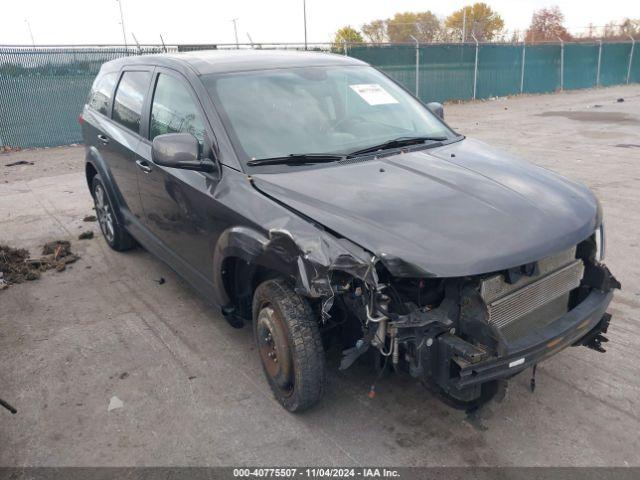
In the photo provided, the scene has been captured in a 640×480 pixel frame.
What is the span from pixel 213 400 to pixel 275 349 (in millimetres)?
563

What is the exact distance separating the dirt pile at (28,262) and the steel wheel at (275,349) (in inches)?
121

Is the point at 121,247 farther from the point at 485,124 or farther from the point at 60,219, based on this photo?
the point at 485,124

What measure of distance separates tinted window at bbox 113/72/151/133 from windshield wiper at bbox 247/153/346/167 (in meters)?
1.66

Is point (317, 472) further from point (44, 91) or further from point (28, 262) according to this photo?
point (44, 91)

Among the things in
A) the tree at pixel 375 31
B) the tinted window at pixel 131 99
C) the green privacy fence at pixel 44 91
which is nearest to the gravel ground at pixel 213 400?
the tinted window at pixel 131 99

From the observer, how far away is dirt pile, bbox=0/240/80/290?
5035 mm

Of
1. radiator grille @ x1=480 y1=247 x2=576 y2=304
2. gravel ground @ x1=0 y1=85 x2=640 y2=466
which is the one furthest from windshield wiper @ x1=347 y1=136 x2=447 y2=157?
gravel ground @ x1=0 y1=85 x2=640 y2=466

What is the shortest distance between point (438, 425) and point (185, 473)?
1.33 meters

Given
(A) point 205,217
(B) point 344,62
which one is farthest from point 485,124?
(A) point 205,217

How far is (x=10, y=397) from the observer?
10.7 feet

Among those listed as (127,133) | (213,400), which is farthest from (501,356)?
(127,133)

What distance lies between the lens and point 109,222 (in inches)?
216

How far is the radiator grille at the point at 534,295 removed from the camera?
248cm

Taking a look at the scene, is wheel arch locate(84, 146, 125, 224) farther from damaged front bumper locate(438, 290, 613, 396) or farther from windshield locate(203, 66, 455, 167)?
damaged front bumper locate(438, 290, 613, 396)
